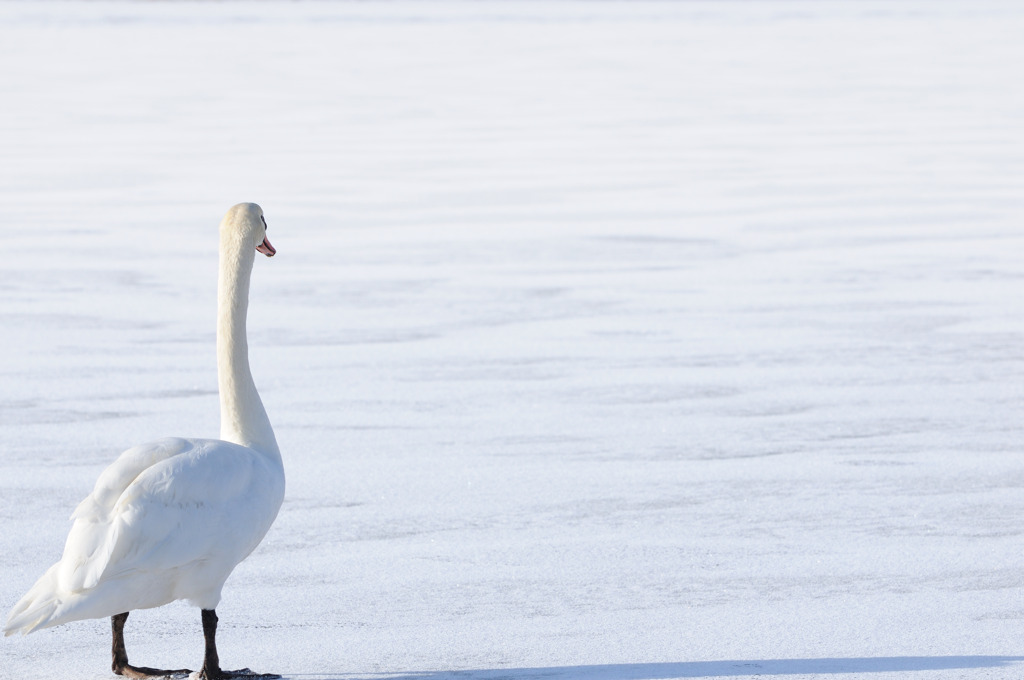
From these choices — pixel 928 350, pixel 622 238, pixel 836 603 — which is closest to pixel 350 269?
pixel 622 238

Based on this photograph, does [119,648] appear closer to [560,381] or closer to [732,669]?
[732,669]

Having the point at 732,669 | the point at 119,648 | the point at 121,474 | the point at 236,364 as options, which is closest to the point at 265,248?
the point at 236,364

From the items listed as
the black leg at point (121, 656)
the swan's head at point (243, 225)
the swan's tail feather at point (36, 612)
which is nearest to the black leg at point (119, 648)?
the black leg at point (121, 656)

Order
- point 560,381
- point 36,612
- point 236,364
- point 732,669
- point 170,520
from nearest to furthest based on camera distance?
point 36,612
point 170,520
point 732,669
point 236,364
point 560,381

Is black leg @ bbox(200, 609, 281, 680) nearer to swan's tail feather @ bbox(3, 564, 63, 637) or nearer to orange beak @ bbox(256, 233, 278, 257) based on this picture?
swan's tail feather @ bbox(3, 564, 63, 637)

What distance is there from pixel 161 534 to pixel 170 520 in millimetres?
30

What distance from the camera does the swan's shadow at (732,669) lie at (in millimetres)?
2975

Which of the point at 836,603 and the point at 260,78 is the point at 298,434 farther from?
the point at 260,78

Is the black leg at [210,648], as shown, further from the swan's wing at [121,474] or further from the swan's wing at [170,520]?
the swan's wing at [121,474]

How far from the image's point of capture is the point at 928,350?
6109mm

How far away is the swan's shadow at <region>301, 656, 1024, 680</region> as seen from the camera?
2975mm

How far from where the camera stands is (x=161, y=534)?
2721mm

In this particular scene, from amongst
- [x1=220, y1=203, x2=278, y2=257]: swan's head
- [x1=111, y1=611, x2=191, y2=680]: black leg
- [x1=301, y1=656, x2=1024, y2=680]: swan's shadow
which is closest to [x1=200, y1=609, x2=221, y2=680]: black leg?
[x1=111, y1=611, x2=191, y2=680]: black leg

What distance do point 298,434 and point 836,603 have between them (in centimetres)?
208
